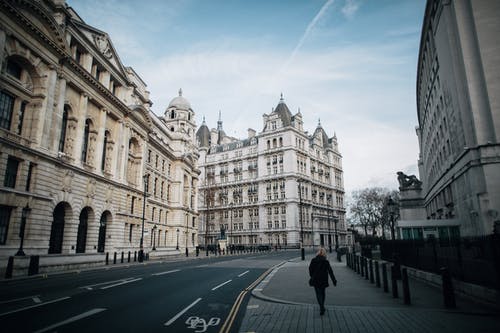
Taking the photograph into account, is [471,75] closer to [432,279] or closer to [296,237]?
[432,279]

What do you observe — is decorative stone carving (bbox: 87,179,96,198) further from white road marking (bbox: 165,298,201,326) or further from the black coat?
the black coat

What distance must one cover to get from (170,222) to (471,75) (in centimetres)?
4677

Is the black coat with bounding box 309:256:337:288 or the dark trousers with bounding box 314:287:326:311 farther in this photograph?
the black coat with bounding box 309:256:337:288

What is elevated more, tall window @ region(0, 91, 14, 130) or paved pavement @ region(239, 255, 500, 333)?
tall window @ region(0, 91, 14, 130)

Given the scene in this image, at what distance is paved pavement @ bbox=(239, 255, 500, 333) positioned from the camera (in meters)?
6.46

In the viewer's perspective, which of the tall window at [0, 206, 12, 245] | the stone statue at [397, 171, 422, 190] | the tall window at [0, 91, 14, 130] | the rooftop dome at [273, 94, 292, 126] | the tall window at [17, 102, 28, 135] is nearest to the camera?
the tall window at [0, 206, 12, 245]

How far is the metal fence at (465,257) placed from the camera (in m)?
7.86

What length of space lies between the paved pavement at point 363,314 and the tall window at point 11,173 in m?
20.2

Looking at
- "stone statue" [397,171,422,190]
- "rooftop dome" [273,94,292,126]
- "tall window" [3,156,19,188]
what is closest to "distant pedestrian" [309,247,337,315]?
"tall window" [3,156,19,188]

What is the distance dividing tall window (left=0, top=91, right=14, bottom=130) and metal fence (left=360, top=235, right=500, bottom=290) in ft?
85.8

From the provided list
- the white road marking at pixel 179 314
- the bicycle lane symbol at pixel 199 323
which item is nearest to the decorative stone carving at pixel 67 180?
the white road marking at pixel 179 314

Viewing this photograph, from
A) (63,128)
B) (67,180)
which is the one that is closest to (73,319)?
(67,180)

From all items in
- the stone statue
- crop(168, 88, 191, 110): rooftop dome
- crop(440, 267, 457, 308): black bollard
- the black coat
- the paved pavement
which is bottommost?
the paved pavement

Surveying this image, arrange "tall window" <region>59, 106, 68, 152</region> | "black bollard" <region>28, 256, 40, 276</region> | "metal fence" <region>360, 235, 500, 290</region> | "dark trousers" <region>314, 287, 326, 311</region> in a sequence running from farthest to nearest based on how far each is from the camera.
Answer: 1. "tall window" <region>59, 106, 68, 152</region>
2. "black bollard" <region>28, 256, 40, 276</region>
3. "metal fence" <region>360, 235, 500, 290</region>
4. "dark trousers" <region>314, 287, 326, 311</region>
